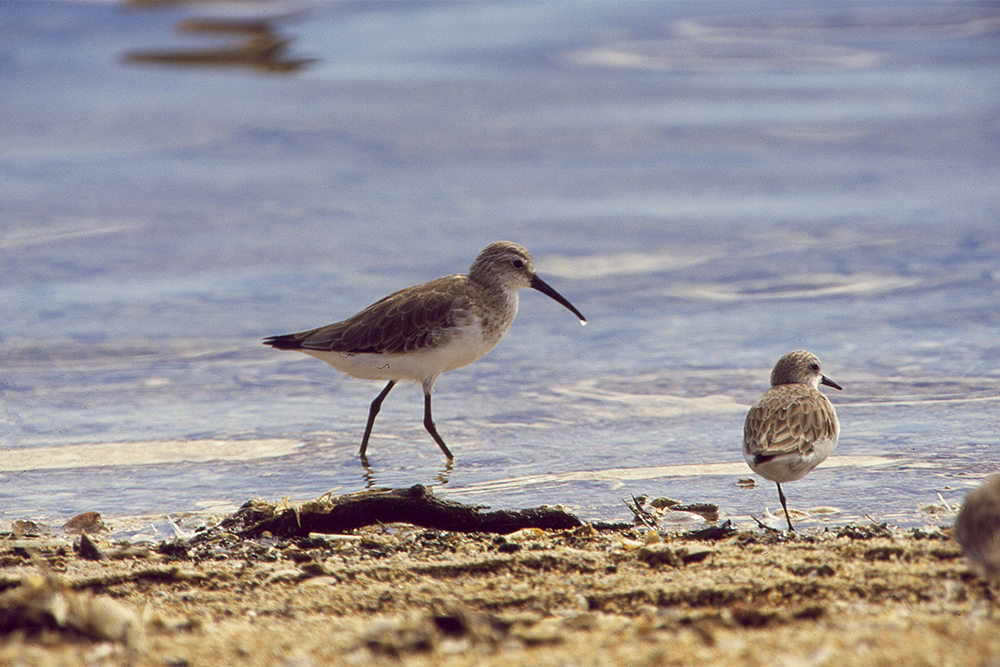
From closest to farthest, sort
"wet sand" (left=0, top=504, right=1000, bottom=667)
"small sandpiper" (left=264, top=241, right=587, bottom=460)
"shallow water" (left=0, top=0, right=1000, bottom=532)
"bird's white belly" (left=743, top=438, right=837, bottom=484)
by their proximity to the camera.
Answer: "wet sand" (left=0, top=504, right=1000, bottom=667) → "bird's white belly" (left=743, top=438, right=837, bottom=484) → "shallow water" (left=0, top=0, right=1000, bottom=532) → "small sandpiper" (left=264, top=241, right=587, bottom=460)

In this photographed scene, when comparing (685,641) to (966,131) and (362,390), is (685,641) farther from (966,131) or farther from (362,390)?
(966,131)

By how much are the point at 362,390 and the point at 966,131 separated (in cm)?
1011

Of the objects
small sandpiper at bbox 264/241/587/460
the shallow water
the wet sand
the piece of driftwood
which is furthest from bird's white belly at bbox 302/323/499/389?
the wet sand

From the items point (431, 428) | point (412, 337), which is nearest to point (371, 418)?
point (431, 428)

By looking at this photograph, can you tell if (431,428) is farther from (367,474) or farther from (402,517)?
(402,517)

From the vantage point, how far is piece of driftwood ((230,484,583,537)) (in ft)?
18.7

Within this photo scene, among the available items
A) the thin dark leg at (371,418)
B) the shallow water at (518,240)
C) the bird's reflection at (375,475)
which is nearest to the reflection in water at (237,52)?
the shallow water at (518,240)

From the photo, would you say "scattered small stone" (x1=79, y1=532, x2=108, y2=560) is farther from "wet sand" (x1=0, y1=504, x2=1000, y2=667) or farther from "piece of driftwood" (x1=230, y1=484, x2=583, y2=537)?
"piece of driftwood" (x1=230, y1=484, x2=583, y2=537)

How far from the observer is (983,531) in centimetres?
411

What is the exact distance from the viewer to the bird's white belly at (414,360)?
8117 millimetres

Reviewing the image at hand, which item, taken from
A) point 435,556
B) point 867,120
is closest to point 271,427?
point 435,556

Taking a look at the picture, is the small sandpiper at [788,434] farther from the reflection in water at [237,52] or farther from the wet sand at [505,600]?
the reflection in water at [237,52]

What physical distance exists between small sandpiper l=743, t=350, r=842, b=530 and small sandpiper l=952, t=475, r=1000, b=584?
1.65m

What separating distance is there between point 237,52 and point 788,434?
1559 cm
